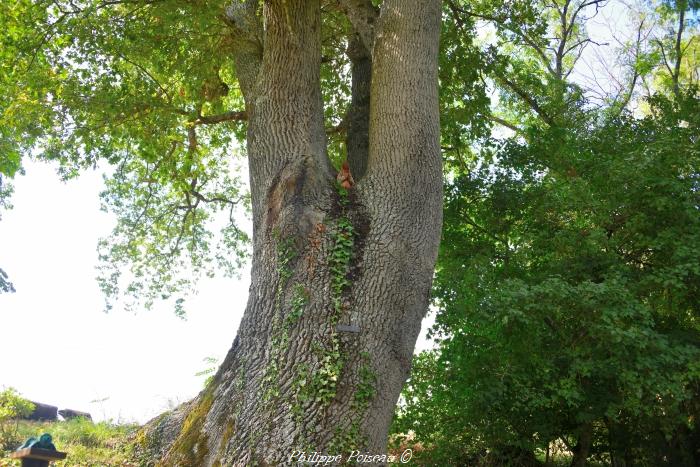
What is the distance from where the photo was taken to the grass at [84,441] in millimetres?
6914

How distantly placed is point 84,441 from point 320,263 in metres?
5.19

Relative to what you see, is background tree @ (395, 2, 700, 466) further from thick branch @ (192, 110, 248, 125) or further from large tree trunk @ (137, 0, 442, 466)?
thick branch @ (192, 110, 248, 125)

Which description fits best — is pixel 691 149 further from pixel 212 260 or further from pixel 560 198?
pixel 212 260

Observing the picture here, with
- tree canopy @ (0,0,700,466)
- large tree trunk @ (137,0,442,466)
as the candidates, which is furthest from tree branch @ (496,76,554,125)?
large tree trunk @ (137,0,442,466)

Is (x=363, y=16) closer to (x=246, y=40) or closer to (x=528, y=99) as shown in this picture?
(x=246, y=40)

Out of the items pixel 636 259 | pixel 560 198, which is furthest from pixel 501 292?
pixel 636 259

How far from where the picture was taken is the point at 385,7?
261 inches

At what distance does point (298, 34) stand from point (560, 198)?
3.91 m

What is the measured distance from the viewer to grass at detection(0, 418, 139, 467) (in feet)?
22.7

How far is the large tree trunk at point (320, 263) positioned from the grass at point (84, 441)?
5.19ft

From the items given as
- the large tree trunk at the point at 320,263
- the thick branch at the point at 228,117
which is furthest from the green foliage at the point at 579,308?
the thick branch at the point at 228,117

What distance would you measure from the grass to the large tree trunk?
1581 millimetres

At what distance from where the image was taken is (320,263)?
5137 millimetres

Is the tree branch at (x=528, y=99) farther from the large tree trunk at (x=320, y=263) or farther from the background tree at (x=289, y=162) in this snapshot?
the large tree trunk at (x=320, y=263)
